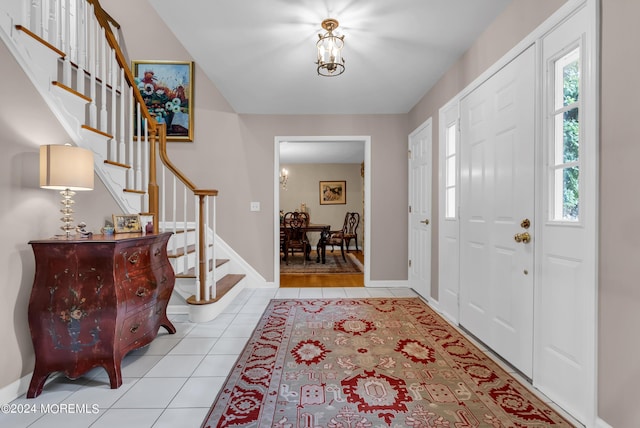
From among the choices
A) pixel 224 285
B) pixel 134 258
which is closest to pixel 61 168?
pixel 134 258

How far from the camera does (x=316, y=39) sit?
8.11 feet

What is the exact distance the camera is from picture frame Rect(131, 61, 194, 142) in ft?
13.8

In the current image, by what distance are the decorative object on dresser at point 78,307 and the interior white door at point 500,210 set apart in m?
2.38

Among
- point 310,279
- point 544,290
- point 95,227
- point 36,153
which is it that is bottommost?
point 310,279

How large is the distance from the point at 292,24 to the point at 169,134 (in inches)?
106

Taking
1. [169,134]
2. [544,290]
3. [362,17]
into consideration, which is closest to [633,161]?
[544,290]

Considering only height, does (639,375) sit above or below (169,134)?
below

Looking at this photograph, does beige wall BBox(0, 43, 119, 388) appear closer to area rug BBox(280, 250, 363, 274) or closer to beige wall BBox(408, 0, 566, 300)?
beige wall BBox(408, 0, 566, 300)

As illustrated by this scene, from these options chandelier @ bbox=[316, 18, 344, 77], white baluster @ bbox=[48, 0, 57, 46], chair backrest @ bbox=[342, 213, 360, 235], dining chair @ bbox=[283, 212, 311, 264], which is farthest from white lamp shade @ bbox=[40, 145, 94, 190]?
chair backrest @ bbox=[342, 213, 360, 235]

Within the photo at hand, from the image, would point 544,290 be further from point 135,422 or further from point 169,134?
point 169,134

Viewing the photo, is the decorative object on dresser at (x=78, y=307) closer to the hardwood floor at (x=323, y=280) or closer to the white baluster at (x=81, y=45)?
the white baluster at (x=81, y=45)

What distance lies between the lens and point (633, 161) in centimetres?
122

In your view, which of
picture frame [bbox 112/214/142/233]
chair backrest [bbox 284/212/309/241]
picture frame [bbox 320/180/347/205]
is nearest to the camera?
picture frame [bbox 112/214/142/233]

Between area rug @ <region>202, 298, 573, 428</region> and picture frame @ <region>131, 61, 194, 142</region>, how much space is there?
9.84 ft
